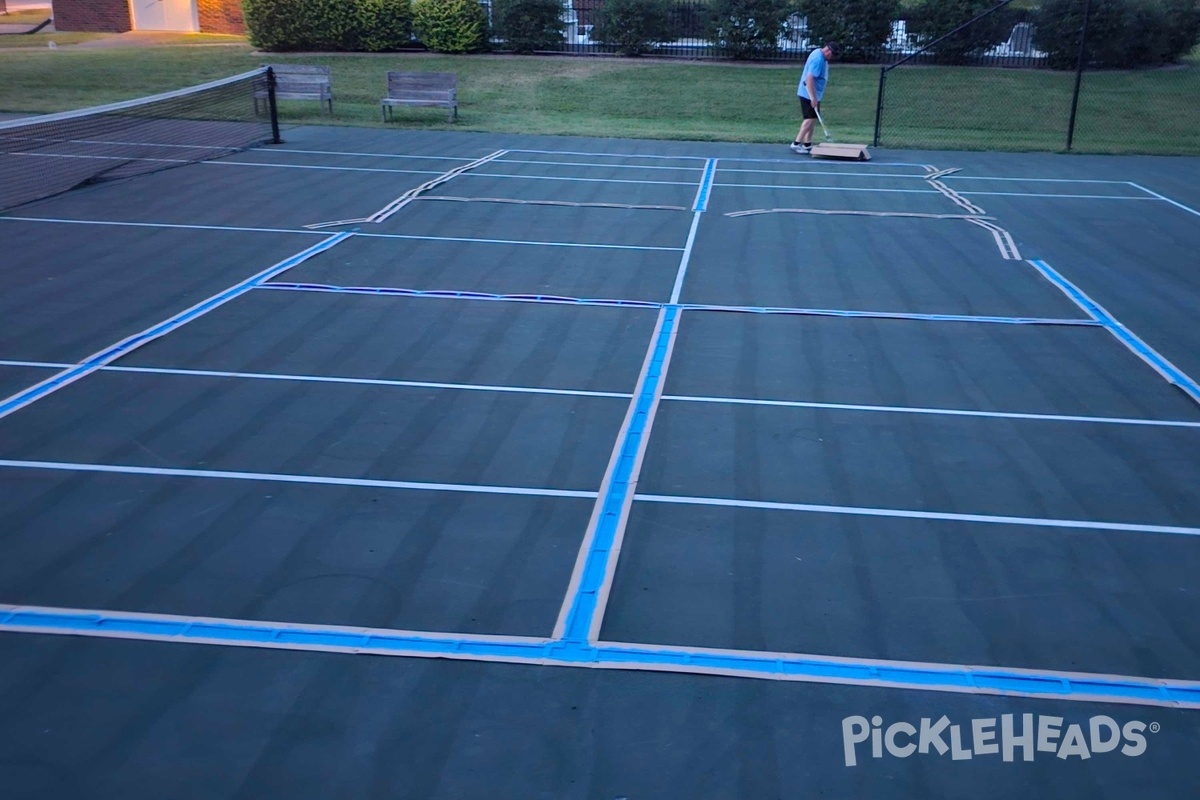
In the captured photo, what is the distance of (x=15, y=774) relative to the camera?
3.92 metres

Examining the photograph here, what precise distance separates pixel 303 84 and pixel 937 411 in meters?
19.4

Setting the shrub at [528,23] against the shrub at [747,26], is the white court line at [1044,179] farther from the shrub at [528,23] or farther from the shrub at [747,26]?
the shrub at [528,23]

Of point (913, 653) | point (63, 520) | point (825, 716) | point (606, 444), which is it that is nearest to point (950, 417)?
point (606, 444)

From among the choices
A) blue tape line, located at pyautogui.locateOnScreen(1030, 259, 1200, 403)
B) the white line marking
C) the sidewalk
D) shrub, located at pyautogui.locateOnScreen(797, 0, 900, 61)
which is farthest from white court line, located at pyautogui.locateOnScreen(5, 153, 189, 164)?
shrub, located at pyautogui.locateOnScreen(797, 0, 900, 61)

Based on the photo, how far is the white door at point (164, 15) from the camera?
3794 centimetres

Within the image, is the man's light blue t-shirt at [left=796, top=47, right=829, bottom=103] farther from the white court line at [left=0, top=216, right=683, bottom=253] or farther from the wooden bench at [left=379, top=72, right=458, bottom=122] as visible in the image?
the white court line at [left=0, top=216, right=683, bottom=253]

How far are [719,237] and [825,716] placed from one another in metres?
9.16

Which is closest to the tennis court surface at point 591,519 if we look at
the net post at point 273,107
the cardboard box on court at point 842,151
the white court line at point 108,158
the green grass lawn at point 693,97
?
the white court line at point 108,158

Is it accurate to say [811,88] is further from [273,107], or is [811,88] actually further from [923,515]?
[923,515]

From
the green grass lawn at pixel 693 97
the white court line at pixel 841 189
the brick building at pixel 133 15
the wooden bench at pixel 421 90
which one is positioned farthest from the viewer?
the brick building at pixel 133 15

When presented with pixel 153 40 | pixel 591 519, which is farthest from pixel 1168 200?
pixel 153 40

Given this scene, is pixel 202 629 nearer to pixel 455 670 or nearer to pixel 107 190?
pixel 455 670

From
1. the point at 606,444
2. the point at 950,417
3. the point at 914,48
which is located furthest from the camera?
the point at 914,48

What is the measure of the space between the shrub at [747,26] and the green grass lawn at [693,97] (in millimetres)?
788
